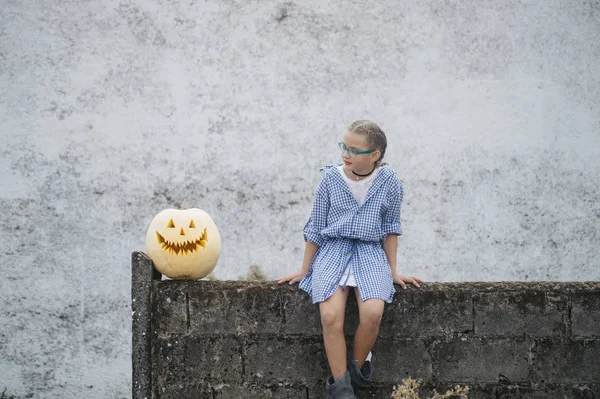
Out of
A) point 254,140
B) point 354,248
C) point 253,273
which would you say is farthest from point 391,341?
point 254,140

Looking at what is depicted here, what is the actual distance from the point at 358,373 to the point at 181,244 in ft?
4.03

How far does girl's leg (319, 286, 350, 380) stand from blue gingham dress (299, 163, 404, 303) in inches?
1.9

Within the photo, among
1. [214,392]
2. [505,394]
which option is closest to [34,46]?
[214,392]

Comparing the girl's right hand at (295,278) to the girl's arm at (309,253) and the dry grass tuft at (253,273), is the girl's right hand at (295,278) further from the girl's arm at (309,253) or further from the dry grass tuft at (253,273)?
the dry grass tuft at (253,273)

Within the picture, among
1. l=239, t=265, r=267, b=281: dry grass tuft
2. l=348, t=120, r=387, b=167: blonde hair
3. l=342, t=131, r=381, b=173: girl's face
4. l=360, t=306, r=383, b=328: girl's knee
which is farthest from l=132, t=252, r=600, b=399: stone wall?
l=239, t=265, r=267, b=281: dry grass tuft

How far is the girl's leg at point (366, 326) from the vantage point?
399 centimetres

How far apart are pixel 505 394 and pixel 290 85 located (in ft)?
10.8

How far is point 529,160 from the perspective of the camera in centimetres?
652

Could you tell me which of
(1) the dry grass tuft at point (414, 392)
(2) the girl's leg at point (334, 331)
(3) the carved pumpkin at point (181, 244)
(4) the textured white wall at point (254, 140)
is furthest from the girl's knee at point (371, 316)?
(4) the textured white wall at point (254, 140)

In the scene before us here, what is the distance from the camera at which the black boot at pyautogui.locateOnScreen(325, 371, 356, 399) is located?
403 centimetres

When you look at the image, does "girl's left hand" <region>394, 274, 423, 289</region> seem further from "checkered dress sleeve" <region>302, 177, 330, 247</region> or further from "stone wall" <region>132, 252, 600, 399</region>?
"checkered dress sleeve" <region>302, 177, 330, 247</region>

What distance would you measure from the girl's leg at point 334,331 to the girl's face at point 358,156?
69cm

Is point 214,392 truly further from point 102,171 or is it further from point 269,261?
point 102,171

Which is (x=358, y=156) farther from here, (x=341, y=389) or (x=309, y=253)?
(x=341, y=389)
